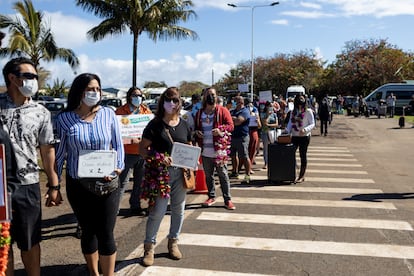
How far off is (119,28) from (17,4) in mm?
5552

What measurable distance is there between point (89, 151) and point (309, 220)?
387 centimetres

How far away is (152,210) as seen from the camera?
474 cm

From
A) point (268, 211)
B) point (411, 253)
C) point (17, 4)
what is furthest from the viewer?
point (17, 4)

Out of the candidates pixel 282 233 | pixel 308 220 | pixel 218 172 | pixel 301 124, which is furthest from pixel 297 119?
pixel 282 233

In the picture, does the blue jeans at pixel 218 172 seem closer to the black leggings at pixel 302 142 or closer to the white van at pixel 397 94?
the black leggings at pixel 302 142

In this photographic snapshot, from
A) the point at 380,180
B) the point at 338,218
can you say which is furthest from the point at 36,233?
the point at 380,180

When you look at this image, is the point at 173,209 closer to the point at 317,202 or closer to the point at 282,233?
the point at 282,233

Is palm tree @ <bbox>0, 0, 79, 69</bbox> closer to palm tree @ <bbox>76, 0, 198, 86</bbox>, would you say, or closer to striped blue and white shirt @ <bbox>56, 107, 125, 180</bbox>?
palm tree @ <bbox>76, 0, 198, 86</bbox>

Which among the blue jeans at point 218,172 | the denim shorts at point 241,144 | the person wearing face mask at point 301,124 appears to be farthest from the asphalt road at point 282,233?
the person wearing face mask at point 301,124

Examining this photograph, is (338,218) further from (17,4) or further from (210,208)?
(17,4)

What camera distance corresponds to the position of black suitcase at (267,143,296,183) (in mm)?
9062

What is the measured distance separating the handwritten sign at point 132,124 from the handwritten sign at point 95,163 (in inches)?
103

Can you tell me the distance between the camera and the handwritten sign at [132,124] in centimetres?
649

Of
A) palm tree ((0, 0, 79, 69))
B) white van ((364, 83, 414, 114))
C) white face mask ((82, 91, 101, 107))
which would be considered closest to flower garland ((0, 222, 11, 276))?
white face mask ((82, 91, 101, 107))
